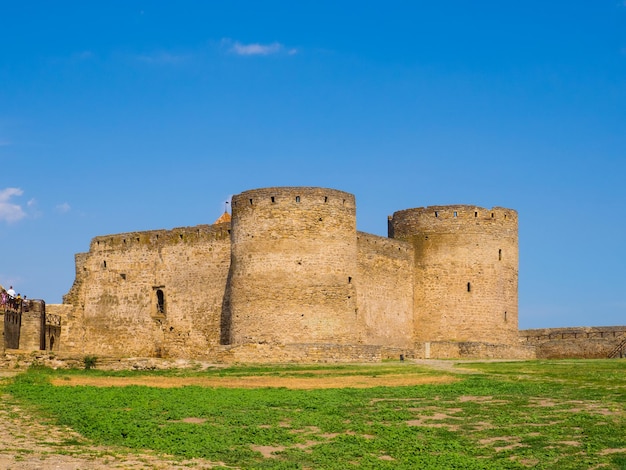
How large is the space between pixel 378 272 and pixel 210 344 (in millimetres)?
7724

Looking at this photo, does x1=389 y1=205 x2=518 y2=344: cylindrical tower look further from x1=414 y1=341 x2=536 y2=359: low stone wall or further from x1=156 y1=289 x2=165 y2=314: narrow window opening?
x1=156 y1=289 x2=165 y2=314: narrow window opening

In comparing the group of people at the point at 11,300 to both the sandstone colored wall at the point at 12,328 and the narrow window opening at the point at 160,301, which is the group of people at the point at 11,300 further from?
the narrow window opening at the point at 160,301

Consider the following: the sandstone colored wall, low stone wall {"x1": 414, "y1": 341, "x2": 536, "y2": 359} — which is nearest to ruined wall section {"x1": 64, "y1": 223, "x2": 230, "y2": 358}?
the sandstone colored wall

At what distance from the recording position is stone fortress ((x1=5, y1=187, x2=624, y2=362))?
3656 centimetres

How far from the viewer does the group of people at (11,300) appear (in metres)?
36.5

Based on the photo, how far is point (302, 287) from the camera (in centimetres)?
3653

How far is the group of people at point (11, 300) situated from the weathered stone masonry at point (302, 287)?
441 cm

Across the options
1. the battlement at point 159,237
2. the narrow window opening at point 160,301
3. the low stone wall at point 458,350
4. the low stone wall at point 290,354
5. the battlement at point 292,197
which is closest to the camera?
the low stone wall at point 290,354

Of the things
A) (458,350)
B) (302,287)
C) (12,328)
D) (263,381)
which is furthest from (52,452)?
(458,350)

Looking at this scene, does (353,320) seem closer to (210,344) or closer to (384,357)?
(384,357)

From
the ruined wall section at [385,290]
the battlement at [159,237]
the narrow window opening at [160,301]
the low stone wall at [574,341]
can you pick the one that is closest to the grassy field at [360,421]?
the battlement at [159,237]

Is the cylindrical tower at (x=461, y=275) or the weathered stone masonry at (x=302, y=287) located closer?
the weathered stone masonry at (x=302, y=287)

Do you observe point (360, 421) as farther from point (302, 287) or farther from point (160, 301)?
point (160, 301)

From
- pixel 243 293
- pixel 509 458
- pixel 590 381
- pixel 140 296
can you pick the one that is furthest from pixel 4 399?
pixel 140 296
